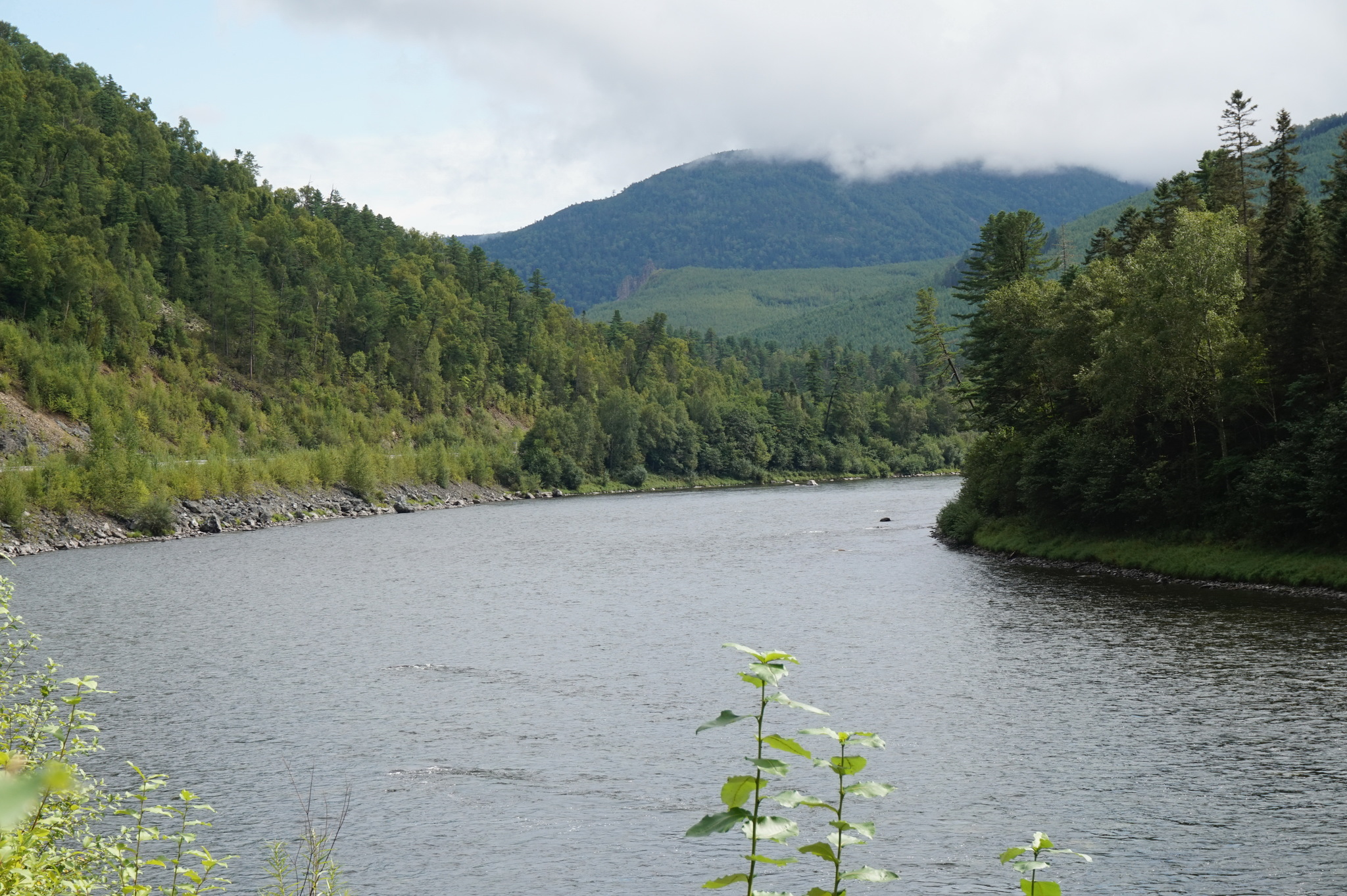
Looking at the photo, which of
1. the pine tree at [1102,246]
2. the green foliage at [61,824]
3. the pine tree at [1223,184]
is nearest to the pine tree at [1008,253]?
the pine tree at [1102,246]

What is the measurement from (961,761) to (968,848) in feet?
18.8

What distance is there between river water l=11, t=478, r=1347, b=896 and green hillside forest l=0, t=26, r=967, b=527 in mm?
47887

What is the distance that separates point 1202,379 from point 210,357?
13007 cm

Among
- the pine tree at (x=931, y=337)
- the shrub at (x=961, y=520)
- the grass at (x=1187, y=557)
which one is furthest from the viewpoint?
the pine tree at (x=931, y=337)

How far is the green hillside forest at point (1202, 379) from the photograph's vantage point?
49719 mm

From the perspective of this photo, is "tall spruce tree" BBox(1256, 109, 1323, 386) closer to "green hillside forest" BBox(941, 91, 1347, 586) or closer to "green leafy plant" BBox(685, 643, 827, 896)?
"green hillside forest" BBox(941, 91, 1347, 586)

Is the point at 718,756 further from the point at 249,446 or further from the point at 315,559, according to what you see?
the point at 249,446

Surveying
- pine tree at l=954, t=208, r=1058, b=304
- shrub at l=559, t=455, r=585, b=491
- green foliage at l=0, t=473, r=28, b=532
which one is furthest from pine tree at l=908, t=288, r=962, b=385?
shrub at l=559, t=455, r=585, b=491

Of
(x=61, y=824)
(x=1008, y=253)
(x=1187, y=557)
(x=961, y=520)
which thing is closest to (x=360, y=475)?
(x=961, y=520)

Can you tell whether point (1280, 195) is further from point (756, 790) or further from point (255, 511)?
point (255, 511)

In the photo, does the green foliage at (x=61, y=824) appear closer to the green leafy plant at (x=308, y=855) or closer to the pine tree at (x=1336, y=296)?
the green leafy plant at (x=308, y=855)

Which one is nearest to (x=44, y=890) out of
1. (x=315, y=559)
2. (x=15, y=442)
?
(x=315, y=559)

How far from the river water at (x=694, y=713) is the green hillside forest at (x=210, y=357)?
157 ft

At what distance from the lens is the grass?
47062 millimetres
